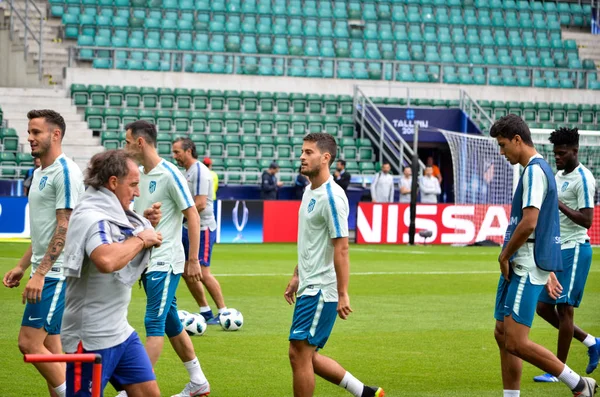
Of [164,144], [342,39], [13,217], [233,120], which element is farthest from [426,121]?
[13,217]

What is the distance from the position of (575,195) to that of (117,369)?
490 cm

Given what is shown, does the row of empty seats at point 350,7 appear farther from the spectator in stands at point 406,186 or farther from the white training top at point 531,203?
the white training top at point 531,203

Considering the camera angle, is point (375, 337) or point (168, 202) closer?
point (168, 202)

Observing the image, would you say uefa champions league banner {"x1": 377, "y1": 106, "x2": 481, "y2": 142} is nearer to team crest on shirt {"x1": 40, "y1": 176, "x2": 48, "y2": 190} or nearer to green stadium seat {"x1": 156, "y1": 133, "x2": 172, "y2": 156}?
green stadium seat {"x1": 156, "y1": 133, "x2": 172, "y2": 156}

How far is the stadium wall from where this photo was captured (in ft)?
98.5

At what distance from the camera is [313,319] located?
22.1ft

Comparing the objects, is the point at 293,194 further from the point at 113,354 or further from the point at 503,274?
the point at 113,354

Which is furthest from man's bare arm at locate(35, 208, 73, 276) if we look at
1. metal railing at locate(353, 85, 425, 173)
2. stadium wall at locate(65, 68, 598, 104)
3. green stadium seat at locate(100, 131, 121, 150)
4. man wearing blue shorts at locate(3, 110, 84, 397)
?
stadium wall at locate(65, 68, 598, 104)

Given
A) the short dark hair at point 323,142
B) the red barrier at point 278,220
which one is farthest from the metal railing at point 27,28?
the short dark hair at point 323,142

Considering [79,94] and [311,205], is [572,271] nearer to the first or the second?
[311,205]

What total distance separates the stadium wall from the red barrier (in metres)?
7.67

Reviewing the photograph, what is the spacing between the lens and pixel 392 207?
25.4 metres

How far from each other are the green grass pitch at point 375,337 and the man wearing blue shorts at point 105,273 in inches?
111

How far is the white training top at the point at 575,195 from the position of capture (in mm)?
8617
